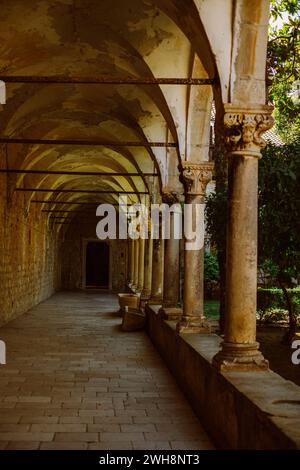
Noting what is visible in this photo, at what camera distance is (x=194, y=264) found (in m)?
7.27

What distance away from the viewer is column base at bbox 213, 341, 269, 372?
178 inches

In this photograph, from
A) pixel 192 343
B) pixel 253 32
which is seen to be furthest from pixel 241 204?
pixel 192 343

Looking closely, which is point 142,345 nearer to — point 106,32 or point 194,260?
point 194,260

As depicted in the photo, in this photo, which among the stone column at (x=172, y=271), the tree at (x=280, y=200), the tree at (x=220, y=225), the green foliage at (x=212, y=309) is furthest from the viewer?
the green foliage at (x=212, y=309)

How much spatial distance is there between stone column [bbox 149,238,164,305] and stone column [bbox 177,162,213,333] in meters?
4.78

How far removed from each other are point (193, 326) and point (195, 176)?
194 centimetres

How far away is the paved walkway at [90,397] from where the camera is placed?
4491mm

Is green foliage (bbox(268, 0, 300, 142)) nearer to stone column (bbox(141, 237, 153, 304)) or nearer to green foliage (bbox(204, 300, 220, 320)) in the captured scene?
stone column (bbox(141, 237, 153, 304))

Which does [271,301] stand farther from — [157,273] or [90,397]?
[90,397]

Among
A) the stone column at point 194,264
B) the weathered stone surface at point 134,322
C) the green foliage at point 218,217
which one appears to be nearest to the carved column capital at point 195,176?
the stone column at point 194,264

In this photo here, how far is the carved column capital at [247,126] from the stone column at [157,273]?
749cm

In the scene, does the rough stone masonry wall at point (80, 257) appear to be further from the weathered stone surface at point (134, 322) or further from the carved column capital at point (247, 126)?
the carved column capital at point (247, 126)

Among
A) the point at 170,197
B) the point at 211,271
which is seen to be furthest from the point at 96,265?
the point at 170,197

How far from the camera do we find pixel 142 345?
1006 centimetres
